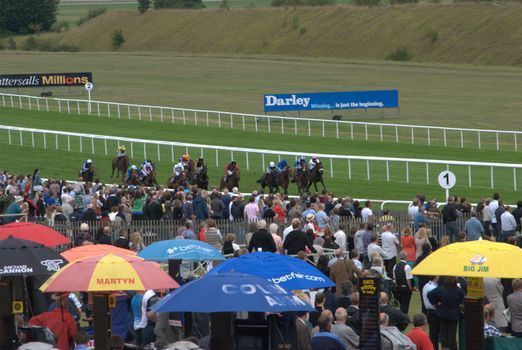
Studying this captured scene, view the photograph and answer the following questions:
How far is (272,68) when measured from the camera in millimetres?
69500

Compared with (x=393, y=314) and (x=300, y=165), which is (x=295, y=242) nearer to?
(x=393, y=314)

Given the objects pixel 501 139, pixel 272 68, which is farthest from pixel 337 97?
pixel 272 68

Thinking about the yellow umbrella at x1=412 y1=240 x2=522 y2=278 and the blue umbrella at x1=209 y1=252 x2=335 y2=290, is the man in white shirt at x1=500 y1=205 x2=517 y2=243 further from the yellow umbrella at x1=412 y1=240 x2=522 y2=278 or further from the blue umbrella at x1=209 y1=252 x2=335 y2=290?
the blue umbrella at x1=209 y1=252 x2=335 y2=290

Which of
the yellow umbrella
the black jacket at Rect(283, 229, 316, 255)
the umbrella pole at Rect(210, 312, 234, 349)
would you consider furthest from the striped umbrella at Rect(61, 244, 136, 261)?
the black jacket at Rect(283, 229, 316, 255)

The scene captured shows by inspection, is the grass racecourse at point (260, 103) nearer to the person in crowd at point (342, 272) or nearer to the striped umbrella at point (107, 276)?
the person in crowd at point (342, 272)

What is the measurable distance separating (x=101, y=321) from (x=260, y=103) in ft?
144

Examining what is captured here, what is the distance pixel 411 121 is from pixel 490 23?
28443mm

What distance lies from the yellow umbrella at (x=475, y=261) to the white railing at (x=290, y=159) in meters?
15.8

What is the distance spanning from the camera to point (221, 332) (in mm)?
8500

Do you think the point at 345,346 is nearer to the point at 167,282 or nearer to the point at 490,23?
the point at 167,282

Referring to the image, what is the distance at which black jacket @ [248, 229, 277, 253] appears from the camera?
54.1 feet

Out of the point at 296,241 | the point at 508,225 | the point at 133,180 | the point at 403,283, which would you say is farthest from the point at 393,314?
the point at 133,180

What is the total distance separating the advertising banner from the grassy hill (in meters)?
24.7

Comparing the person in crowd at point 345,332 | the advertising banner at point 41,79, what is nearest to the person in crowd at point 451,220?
the person in crowd at point 345,332
